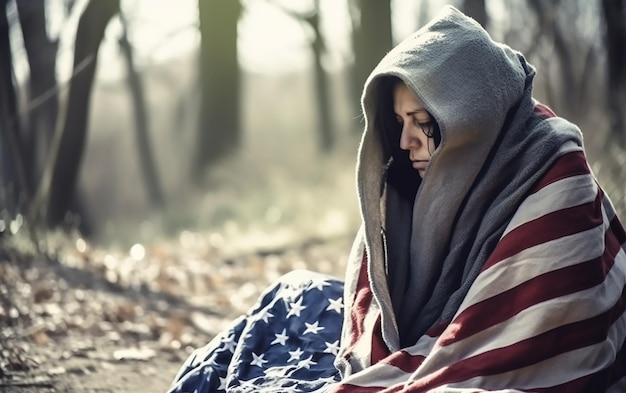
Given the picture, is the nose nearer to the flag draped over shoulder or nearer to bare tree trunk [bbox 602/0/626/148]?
the flag draped over shoulder

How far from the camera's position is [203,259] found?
948 centimetres

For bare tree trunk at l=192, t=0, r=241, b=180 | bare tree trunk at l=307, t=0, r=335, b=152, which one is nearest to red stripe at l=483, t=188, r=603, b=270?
bare tree trunk at l=192, t=0, r=241, b=180

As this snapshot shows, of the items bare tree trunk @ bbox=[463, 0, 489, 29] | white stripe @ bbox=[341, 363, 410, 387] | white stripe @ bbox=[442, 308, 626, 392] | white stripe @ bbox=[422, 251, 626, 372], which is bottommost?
white stripe @ bbox=[341, 363, 410, 387]

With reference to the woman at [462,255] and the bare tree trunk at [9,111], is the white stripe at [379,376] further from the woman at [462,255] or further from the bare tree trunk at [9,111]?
the bare tree trunk at [9,111]

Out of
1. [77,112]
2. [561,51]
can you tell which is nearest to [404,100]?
[77,112]

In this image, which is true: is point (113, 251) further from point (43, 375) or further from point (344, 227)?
point (43, 375)

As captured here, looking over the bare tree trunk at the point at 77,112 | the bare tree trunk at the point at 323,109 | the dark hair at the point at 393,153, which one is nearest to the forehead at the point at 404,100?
the dark hair at the point at 393,153

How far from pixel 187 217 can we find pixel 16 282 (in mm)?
7462

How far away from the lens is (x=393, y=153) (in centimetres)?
353

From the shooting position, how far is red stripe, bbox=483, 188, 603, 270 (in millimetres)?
2844

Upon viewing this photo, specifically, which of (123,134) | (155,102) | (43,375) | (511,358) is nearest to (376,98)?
(511,358)

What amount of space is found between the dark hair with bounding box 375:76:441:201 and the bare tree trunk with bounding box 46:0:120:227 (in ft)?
15.7

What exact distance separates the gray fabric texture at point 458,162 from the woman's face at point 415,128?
11 cm

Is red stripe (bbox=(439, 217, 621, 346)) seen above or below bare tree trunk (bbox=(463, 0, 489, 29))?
below
